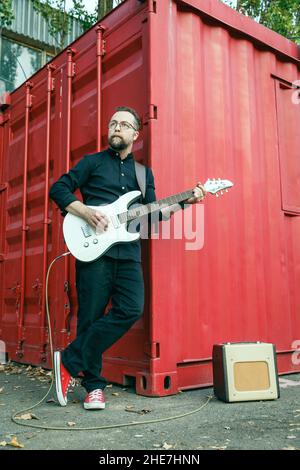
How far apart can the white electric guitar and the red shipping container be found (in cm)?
38

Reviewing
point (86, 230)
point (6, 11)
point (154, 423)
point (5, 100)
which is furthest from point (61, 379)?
point (6, 11)

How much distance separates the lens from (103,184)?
3.19m

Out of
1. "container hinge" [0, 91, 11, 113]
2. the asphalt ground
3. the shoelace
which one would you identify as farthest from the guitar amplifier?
"container hinge" [0, 91, 11, 113]

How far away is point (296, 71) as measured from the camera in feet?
15.4

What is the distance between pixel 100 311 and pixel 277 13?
26.1 ft

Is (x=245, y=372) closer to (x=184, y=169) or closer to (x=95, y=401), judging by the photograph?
(x=95, y=401)

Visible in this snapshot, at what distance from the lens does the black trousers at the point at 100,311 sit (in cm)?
303

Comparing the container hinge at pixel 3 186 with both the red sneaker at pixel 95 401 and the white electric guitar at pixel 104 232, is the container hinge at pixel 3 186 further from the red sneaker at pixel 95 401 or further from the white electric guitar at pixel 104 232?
the red sneaker at pixel 95 401

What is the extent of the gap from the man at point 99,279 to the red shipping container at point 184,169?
0.29m

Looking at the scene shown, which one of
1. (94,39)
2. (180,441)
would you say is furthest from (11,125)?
(180,441)

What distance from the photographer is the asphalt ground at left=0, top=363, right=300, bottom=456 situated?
2203 mm

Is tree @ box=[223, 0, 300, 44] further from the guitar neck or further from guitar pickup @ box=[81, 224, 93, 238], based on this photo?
guitar pickup @ box=[81, 224, 93, 238]

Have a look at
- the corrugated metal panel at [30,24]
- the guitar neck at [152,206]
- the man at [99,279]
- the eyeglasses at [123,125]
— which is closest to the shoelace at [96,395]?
the man at [99,279]
